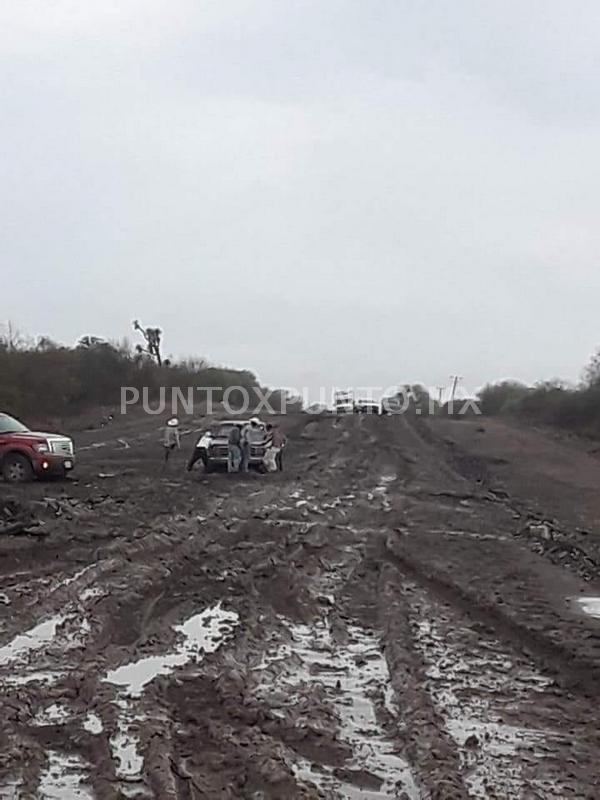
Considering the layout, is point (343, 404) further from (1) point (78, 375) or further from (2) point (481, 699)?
(2) point (481, 699)

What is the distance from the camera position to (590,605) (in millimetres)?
14727

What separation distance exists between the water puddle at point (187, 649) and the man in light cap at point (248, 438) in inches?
795

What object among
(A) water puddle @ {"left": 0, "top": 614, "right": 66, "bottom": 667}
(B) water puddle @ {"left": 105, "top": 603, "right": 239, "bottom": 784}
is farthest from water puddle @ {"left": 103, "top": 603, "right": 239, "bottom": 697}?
(A) water puddle @ {"left": 0, "top": 614, "right": 66, "bottom": 667}

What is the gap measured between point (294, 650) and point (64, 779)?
4.50m

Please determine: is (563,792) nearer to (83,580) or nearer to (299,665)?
(299,665)

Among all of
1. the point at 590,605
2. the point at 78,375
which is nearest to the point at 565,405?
the point at 78,375

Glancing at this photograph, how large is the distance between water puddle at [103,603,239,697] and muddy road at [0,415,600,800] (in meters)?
0.04

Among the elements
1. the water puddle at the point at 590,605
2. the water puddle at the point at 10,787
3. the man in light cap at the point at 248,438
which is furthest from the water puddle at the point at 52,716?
the man in light cap at the point at 248,438

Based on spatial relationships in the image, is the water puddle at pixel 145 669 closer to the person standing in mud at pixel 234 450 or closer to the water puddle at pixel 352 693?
the water puddle at pixel 352 693

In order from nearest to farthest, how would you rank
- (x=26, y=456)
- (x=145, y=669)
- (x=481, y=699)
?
(x=481, y=699), (x=145, y=669), (x=26, y=456)

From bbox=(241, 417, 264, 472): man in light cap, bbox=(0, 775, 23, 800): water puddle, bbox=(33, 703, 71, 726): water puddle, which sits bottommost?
bbox=(33, 703, 71, 726): water puddle

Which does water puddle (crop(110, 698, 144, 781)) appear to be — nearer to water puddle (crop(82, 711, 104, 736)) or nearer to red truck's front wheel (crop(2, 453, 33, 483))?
water puddle (crop(82, 711, 104, 736))

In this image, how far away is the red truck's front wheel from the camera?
28172mm

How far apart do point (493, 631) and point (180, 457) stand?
27.6m
